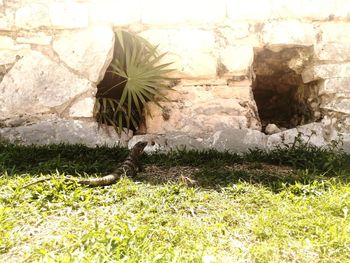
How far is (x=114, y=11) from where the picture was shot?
14.2 feet

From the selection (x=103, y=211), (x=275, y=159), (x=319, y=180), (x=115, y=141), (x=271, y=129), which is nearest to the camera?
(x=103, y=211)

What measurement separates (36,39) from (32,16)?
10.1 inches

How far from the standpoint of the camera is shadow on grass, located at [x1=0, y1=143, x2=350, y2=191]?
2.98 meters

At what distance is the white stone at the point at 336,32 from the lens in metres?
4.43

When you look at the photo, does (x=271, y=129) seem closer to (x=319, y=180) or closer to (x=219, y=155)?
(x=219, y=155)

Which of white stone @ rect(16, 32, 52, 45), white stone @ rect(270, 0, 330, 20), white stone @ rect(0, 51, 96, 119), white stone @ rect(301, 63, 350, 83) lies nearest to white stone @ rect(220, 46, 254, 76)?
white stone @ rect(270, 0, 330, 20)

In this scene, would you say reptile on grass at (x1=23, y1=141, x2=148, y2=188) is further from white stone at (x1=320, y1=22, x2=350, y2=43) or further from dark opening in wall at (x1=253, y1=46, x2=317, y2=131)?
white stone at (x1=320, y1=22, x2=350, y2=43)

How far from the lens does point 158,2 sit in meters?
4.36

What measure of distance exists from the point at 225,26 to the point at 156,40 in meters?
0.84

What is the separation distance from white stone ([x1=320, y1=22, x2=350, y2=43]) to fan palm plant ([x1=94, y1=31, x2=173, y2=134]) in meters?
1.93

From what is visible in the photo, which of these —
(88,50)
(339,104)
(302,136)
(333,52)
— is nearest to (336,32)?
(333,52)

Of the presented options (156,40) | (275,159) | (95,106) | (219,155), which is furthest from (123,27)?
(275,159)

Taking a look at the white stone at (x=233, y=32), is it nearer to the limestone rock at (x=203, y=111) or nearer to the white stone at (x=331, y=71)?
the limestone rock at (x=203, y=111)

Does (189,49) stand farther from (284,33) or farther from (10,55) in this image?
(10,55)
